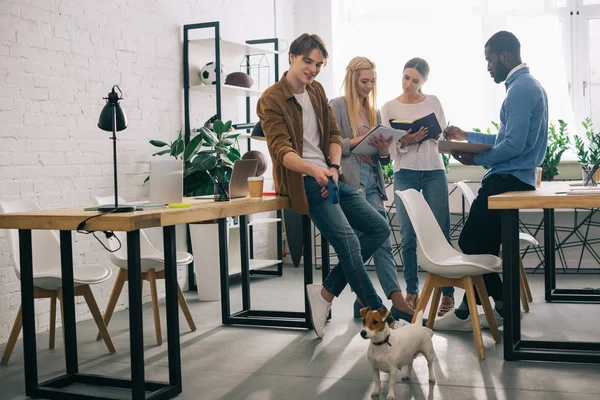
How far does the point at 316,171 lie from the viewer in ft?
10.7

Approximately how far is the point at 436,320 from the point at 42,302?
7.12 feet

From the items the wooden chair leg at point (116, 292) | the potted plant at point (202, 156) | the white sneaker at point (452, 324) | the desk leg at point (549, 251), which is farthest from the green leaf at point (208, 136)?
the desk leg at point (549, 251)

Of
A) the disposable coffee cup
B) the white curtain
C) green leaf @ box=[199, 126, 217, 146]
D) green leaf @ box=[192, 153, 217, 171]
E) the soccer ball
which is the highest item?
the white curtain

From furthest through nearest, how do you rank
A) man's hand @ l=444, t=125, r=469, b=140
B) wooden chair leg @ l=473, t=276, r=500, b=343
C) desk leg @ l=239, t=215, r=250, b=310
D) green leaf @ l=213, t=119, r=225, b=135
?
green leaf @ l=213, t=119, r=225, b=135 < desk leg @ l=239, t=215, r=250, b=310 < man's hand @ l=444, t=125, r=469, b=140 < wooden chair leg @ l=473, t=276, r=500, b=343

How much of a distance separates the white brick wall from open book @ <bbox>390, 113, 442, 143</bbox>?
71.5 inches

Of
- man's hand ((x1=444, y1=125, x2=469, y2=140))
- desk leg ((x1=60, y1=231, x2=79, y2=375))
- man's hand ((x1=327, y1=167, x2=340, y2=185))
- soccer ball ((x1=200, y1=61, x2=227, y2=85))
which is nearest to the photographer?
desk leg ((x1=60, y1=231, x2=79, y2=375))

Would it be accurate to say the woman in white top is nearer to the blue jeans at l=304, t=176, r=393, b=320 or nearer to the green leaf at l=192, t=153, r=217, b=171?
the blue jeans at l=304, t=176, r=393, b=320

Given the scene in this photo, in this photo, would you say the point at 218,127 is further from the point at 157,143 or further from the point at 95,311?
the point at 95,311

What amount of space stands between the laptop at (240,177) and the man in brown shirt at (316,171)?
0.44 ft

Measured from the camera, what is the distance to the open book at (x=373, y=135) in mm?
3666

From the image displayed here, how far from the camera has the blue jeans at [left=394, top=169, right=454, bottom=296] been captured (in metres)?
4.09

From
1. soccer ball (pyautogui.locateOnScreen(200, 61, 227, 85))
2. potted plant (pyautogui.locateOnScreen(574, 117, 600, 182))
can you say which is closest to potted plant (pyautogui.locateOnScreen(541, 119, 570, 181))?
potted plant (pyautogui.locateOnScreen(574, 117, 600, 182))

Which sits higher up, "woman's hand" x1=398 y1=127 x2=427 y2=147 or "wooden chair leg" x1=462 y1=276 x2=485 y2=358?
"woman's hand" x1=398 y1=127 x2=427 y2=147

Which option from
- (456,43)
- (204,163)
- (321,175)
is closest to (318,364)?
Answer: (321,175)
